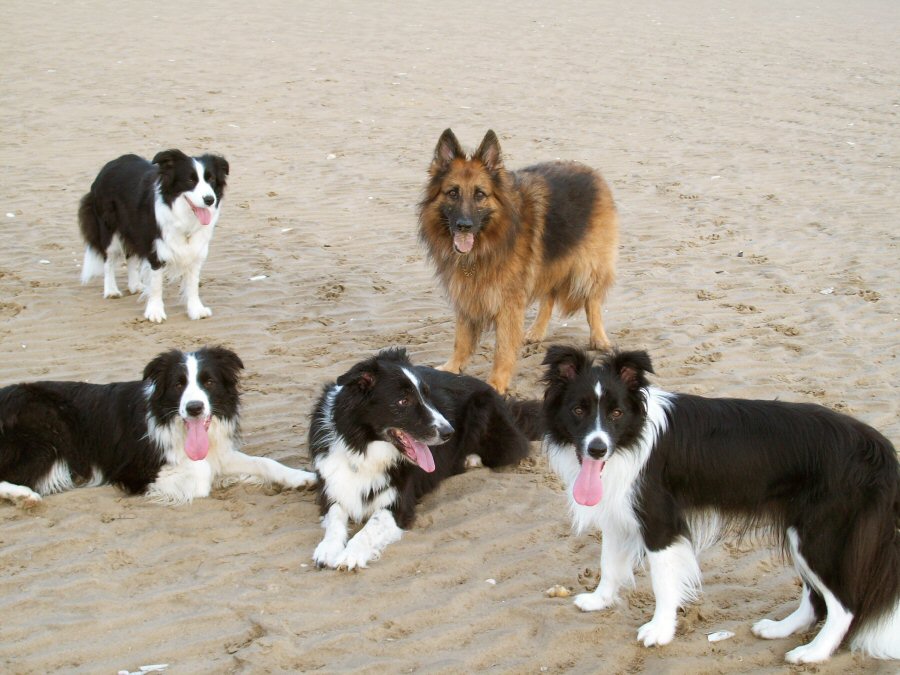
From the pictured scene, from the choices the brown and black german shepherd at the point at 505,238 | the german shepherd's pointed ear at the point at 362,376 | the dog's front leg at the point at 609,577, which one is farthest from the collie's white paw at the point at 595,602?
the brown and black german shepherd at the point at 505,238

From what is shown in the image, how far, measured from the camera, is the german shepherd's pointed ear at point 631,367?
13.7 ft

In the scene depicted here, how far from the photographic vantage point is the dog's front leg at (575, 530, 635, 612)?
14.9ft

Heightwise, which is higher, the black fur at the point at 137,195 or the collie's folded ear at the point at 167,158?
the collie's folded ear at the point at 167,158

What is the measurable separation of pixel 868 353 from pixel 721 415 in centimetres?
399

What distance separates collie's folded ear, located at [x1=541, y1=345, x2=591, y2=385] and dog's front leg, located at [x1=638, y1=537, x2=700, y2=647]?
89 centimetres

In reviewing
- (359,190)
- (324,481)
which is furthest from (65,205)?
(324,481)

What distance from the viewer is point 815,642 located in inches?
161

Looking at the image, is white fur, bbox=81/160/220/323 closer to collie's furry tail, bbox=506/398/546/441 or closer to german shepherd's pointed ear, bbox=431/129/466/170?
german shepherd's pointed ear, bbox=431/129/466/170

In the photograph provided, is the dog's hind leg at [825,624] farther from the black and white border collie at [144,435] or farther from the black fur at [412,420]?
the black and white border collie at [144,435]

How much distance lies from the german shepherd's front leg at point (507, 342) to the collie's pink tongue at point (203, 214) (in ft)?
9.47

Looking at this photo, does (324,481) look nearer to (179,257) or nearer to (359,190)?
(179,257)

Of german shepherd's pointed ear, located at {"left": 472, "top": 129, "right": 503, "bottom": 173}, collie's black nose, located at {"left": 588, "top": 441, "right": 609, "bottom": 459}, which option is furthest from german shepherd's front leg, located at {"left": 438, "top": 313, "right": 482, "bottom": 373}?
collie's black nose, located at {"left": 588, "top": 441, "right": 609, "bottom": 459}

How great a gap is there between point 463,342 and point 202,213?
270 centimetres

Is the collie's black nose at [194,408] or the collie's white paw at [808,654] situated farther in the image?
the collie's black nose at [194,408]
